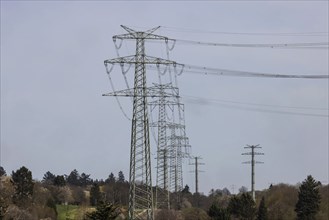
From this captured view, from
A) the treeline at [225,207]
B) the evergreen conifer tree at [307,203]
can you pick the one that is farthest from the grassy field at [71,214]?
the evergreen conifer tree at [307,203]

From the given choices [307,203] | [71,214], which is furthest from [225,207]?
[71,214]

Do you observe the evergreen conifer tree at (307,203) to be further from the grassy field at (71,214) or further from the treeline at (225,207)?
the grassy field at (71,214)

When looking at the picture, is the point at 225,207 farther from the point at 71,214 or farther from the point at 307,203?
the point at 71,214

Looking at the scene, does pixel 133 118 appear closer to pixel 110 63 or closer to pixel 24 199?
pixel 110 63

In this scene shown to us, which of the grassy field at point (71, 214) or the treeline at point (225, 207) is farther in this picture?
the grassy field at point (71, 214)

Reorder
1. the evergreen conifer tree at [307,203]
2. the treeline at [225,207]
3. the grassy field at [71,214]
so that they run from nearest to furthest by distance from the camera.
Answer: the treeline at [225,207] → the evergreen conifer tree at [307,203] → the grassy field at [71,214]

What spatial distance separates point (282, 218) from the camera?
8762cm

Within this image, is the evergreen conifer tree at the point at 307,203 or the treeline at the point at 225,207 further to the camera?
the evergreen conifer tree at the point at 307,203

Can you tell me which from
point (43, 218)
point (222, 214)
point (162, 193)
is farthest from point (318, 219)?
point (43, 218)

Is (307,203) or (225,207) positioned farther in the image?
(225,207)

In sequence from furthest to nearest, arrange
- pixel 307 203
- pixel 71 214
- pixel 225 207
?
pixel 71 214
pixel 225 207
pixel 307 203

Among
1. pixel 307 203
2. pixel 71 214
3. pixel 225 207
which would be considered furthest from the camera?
pixel 71 214

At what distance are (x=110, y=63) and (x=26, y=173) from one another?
66022 millimetres

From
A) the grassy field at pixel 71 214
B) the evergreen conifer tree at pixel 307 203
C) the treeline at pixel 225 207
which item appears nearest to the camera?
the treeline at pixel 225 207
